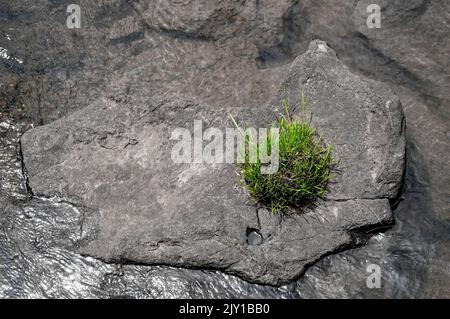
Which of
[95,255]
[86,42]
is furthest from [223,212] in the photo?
[86,42]

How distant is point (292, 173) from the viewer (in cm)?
629

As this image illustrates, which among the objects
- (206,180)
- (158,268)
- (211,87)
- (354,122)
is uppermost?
(211,87)

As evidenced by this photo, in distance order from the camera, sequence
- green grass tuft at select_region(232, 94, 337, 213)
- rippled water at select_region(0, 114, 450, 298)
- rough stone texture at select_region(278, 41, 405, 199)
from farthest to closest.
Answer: rough stone texture at select_region(278, 41, 405, 199) < green grass tuft at select_region(232, 94, 337, 213) < rippled water at select_region(0, 114, 450, 298)

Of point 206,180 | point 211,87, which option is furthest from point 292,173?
point 211,87

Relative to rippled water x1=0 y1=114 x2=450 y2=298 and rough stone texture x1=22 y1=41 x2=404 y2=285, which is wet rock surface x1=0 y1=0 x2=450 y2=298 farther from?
rough stone texture x1=22 y1=41 x2=404 y2=285

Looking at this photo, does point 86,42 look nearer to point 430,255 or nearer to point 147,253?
point 147,253

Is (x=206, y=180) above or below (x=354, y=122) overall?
below

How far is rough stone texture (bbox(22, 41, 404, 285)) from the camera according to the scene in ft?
20.0

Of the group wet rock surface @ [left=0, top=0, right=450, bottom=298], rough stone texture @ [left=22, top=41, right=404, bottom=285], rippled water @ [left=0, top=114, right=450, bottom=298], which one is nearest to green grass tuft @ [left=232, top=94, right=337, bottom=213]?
rough stone texture @ [left=22, top=41, right=404, bottom=285]

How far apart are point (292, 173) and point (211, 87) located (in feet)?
5.50

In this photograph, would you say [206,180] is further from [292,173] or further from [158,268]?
[158,268]

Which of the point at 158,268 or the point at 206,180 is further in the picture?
the point at 206,180

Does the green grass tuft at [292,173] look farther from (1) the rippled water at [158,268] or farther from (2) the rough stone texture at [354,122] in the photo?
(1) the rippled water at [158,268]

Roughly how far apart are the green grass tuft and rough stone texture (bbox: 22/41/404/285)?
0.15m
